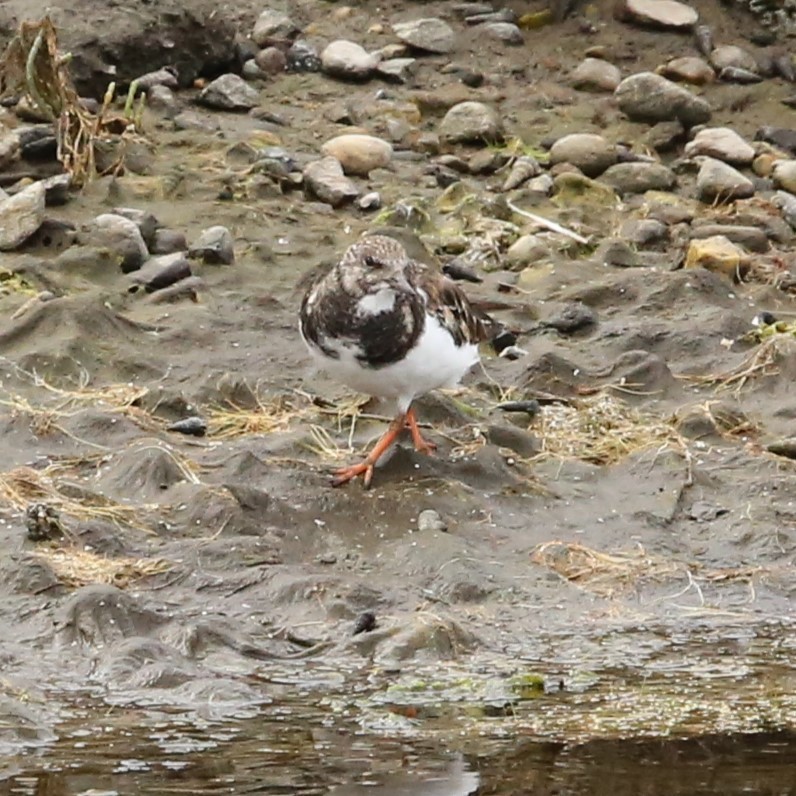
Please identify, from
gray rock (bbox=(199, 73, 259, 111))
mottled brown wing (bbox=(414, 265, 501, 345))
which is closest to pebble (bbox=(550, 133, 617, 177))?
gray rock (bbox=(199, 73, 259, 111))

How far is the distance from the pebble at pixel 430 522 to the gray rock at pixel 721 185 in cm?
387

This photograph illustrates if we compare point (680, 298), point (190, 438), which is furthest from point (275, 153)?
point (190, 438)

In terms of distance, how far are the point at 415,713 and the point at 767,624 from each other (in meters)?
1.39

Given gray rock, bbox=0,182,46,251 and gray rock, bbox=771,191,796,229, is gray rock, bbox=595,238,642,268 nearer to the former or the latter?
gray rock, bbox=771,191,796,229

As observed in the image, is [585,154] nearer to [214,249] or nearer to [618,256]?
[618,256]

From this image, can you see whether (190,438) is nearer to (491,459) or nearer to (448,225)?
(491,459)

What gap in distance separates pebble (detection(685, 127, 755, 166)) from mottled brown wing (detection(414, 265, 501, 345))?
11.4 ft

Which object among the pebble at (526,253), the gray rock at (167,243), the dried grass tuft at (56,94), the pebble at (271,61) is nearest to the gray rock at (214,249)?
the gray rock at (167,243)

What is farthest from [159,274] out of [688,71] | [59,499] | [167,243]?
[688,71]

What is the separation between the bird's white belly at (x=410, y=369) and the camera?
256 inches

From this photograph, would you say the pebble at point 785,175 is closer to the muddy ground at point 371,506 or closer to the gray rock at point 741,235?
the muddy ground at point 371,506

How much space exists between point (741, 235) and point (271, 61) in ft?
9.47

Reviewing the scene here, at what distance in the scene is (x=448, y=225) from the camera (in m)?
9.41

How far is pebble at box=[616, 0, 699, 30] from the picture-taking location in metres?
11.3
